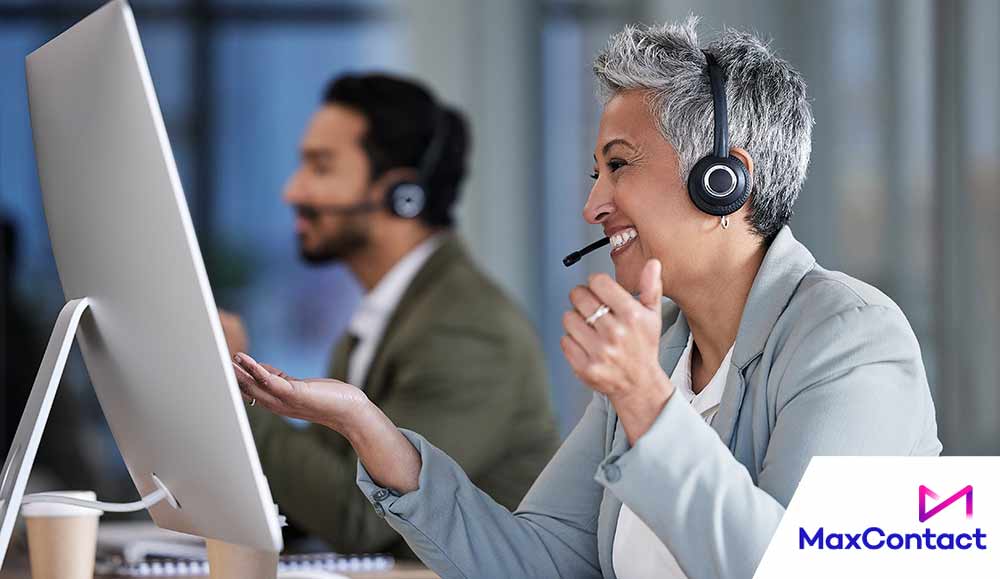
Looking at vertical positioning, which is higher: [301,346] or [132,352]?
[132,352]

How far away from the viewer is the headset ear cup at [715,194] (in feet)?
3.81

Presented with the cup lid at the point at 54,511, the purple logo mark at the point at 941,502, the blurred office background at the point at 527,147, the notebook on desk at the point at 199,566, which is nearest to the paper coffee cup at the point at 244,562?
the cup lid at the point at 54,511

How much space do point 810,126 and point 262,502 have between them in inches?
28.1

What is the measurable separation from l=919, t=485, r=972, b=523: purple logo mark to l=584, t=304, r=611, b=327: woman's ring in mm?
281

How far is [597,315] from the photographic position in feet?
3.08

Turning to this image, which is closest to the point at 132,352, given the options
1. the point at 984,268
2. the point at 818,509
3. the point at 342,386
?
the point at 342,386

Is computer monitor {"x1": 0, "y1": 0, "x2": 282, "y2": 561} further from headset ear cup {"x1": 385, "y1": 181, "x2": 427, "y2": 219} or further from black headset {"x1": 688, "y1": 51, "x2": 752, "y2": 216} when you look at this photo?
headset ear cup {"x1": 385, "y1": 181, "x2": 427, "y2": 219}

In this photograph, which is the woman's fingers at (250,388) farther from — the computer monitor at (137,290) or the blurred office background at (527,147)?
the blurred office background at (527,147)

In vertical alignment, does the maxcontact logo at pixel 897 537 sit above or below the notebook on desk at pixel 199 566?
above

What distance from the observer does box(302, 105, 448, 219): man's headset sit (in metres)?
2.52

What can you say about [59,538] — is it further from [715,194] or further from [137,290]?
[715,194]

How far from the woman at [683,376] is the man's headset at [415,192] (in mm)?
1199

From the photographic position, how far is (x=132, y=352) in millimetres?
898

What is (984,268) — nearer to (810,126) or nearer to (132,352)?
(810,126)
